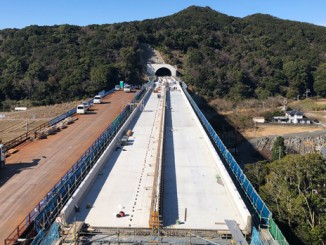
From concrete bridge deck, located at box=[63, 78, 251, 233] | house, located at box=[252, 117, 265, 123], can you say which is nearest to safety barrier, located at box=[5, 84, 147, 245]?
concrete bridge deck, located at box=[63, 78, 251, 233]

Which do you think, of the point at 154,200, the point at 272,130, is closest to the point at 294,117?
the point at 272,130

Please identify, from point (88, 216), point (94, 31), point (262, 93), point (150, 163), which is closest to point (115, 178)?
point (150, 163)

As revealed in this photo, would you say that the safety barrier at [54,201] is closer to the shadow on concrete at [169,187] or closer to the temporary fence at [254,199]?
the shadow on concrete at [169,187]

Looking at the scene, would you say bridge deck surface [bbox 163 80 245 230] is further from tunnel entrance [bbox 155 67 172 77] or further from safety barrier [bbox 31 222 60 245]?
tunnel entrance [bbox 155 67 172 77]

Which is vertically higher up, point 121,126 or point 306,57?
point 306,57

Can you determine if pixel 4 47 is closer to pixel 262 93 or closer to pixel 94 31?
pixel 94 31

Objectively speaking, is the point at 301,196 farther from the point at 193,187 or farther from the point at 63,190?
the point at 63,190
